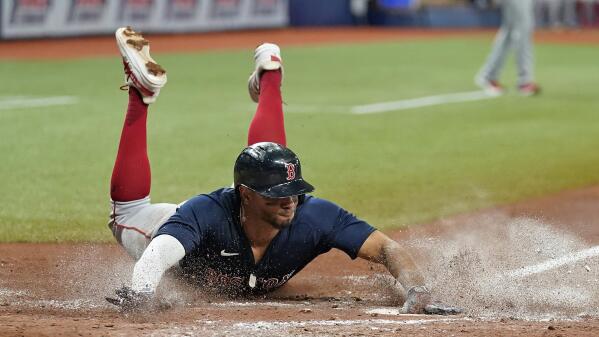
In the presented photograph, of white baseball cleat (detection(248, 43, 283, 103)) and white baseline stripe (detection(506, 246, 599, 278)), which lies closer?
white baseline stripe (detection(506, 246, 599, 278))

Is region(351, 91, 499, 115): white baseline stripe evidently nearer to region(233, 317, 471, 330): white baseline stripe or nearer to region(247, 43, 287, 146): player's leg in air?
region(247, 43, 287, 146): player's leg in air

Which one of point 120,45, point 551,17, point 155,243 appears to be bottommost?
point 551,17

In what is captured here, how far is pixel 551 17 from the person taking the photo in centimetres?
2944

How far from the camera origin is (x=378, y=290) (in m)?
5.51

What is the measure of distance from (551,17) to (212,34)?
9823 mm

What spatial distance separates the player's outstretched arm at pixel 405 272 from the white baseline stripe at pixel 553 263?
758 mm

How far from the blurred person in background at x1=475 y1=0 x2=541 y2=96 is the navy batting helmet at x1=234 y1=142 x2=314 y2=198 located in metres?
9.84

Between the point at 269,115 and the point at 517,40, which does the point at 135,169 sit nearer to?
the point at 269,115

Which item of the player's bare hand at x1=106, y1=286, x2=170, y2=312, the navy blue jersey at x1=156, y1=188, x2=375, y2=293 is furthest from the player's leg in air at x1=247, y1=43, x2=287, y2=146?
the player's bare hand at x1=106, y1=286, x2=170, y2=312

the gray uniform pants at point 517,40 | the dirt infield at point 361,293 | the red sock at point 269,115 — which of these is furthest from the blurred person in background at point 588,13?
the red sock at point 269,115

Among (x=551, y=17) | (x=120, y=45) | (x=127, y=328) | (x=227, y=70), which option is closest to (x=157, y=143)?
(x=120, y=45)

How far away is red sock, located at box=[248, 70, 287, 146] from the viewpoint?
6.09 metres

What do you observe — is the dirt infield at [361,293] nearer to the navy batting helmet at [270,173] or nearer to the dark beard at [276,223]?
the dark beard at [276,223]

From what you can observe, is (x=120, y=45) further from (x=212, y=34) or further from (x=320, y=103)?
(x=212, y=34)
